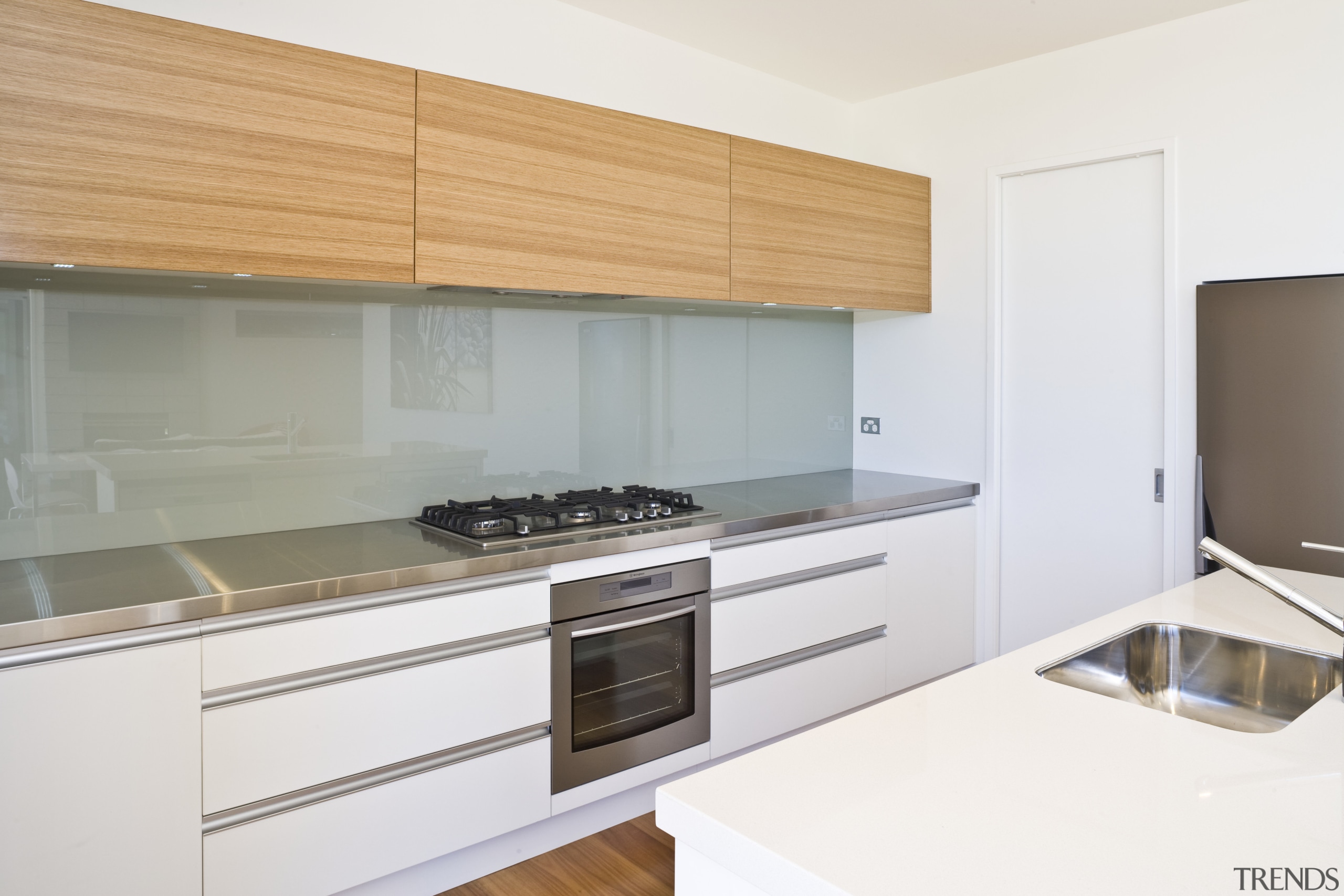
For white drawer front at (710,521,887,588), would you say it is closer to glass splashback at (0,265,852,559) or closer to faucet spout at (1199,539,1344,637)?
glass splashback at (0,265,852,559)

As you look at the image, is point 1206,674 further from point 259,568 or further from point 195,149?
point 195,149

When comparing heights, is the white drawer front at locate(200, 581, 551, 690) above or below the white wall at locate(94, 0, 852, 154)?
below

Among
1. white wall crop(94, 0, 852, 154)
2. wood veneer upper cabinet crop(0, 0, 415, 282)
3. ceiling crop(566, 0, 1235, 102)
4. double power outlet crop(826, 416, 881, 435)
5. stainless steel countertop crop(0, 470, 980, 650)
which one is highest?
ceiling crop(566, 0, 1235, 102)

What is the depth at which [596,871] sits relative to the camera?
7.82 feet

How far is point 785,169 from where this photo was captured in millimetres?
3152

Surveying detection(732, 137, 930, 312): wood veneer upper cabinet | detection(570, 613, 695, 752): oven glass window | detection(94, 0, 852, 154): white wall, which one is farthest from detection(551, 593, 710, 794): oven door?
detection(94, 0, 852, 154): white wall

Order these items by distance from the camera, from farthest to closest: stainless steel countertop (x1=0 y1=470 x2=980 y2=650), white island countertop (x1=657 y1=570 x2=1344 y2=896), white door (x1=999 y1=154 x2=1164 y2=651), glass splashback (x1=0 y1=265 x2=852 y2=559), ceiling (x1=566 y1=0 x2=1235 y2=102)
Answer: white door (x1=999 y1=154 x2=1164 y2=651)
ceiling (x1=566 y1=0 x2=1235 y2=102)
glass splashback (x1=0 y1=265 x2=852 y2=559)
stainless steel countertop (x1=0 y1=470 x2=980 y2=650)
white island countertop (x1=657 y1=570 x2=1344 y2=896)

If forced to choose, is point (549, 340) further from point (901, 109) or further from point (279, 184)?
point (901, 109)

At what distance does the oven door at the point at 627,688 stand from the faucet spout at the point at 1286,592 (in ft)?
4.93

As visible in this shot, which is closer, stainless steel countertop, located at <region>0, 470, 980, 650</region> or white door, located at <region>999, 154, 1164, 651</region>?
stainless steel countertop, located at <region>0, 470, 980, 650</region>

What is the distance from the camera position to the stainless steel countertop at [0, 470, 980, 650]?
1654 millimetres

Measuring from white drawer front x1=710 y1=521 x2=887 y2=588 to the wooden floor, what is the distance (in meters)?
0.79

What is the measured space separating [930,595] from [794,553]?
2.98 feet

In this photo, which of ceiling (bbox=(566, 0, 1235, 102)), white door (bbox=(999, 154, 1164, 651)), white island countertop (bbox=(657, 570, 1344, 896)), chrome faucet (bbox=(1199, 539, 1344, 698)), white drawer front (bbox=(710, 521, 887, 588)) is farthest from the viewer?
white door (bbox=(999, 154, 1164, 651))
